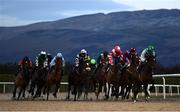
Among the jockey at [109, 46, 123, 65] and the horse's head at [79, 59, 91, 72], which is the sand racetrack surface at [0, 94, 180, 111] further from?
the jockey at [109, 46, 123, 65]

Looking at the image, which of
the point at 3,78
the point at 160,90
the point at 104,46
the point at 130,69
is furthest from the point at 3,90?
the point at 104,46

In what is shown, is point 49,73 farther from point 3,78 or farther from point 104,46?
point 104,46

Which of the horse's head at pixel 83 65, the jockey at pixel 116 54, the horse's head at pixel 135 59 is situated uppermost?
the jockey at pixel 116 54

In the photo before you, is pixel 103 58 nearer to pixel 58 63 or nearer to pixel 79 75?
pixel 79 75

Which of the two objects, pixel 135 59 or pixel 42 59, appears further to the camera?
pixel 42 59

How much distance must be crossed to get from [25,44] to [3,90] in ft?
523

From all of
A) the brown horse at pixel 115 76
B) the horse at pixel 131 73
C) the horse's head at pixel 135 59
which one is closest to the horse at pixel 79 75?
the brown horse at pixel 115 76

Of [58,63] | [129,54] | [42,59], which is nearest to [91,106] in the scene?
[129,54]

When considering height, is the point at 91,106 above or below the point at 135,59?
below

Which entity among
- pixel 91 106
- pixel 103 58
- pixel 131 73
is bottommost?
pixel 91 106

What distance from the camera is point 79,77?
2355 cm

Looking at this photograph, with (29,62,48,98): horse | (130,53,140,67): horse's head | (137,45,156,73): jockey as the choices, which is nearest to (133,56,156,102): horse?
(137,45,156,73): jockey

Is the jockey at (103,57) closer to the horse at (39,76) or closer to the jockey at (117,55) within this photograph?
the jockey at (117,55)

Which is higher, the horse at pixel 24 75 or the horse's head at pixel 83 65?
the horse's head at pixel 83 65
